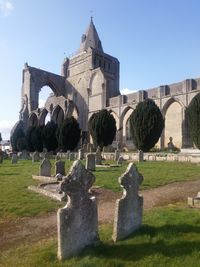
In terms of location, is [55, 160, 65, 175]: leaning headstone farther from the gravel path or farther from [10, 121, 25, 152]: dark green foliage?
[10, 121, 25, 152]: dark green foliage

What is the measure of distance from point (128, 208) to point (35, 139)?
141ft

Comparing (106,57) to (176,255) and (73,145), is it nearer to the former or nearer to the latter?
(73,145)

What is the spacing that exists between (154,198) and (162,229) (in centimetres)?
402

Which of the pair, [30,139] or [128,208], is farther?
[30,139]

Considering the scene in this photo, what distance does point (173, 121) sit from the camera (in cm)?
3919

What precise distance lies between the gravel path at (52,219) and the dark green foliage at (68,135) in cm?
3100

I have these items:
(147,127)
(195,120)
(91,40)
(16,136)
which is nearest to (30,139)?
(16,136)

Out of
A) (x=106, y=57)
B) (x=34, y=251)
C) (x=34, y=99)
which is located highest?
(x=106, y=57)

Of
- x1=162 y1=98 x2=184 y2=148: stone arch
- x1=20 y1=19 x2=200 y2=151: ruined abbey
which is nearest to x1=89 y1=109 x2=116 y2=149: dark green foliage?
x1=20 y1=19 x2=200 y2=151: ruined abbey

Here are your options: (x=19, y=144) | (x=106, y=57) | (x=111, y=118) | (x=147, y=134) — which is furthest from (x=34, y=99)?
(x=147, y=134)

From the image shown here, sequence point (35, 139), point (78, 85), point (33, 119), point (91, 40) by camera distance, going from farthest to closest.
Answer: point (33, 119) → point (91, 40) → point (78, 85) → point (35, 139)

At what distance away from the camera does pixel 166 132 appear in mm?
39844

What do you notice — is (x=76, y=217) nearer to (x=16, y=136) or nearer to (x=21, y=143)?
(x=21, y=143)

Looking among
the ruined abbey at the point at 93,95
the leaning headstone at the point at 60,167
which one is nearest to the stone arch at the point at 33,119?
the ruined abbey at the point at 93,95
